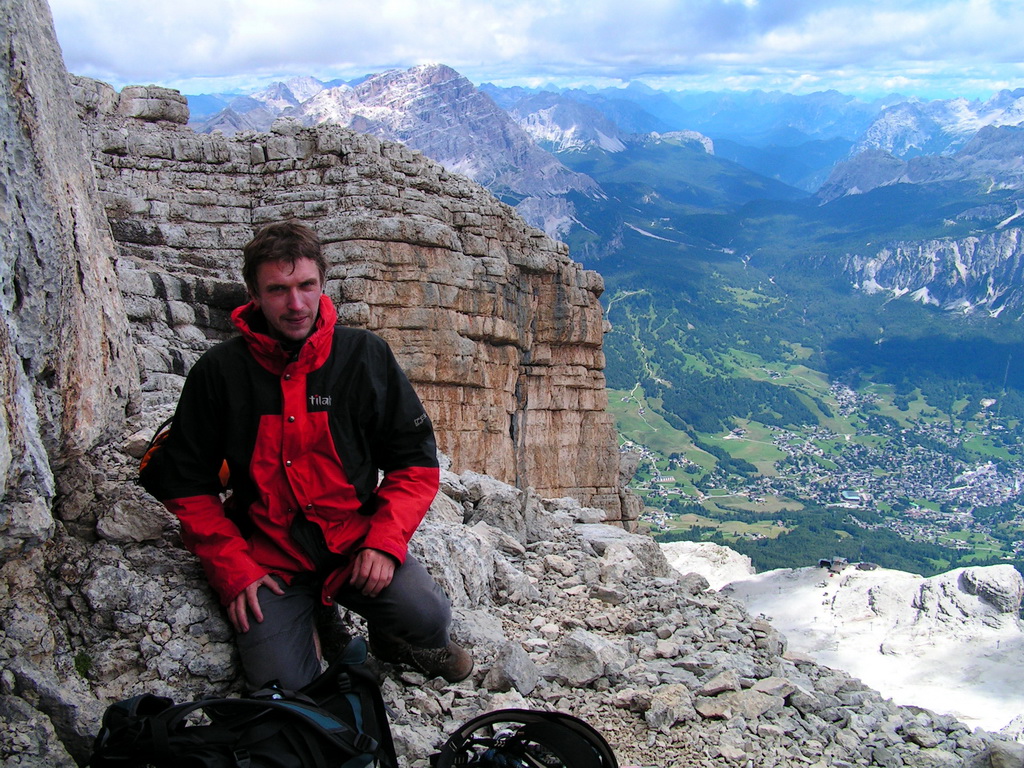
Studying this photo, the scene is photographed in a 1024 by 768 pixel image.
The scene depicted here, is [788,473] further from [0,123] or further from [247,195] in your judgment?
[0,123]

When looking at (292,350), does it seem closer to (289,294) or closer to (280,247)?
(289,294)

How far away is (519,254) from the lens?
2411 centimetres

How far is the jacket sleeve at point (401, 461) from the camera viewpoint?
6000 millimetres

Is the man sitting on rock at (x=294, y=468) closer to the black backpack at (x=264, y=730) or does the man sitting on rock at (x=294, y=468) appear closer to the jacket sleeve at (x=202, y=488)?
the jacket sleeve at (x=202, y=488)

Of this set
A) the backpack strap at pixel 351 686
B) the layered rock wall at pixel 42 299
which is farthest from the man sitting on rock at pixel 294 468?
the layered rock wall at pixel 42 299

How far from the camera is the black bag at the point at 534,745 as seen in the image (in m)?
5.25

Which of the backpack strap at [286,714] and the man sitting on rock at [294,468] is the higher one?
the man sitting on rock at [294,468]

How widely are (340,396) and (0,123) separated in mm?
2656

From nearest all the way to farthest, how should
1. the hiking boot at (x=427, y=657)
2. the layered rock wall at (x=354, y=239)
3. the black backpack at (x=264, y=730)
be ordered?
the black backpack at (x=264, y=730), the hiking boot at (x=427, y=657), the layered rock wall at (x=354, y=239)

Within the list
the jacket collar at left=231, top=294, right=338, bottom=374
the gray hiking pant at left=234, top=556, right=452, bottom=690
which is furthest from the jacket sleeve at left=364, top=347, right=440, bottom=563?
the jacket collar at left=231, top=294, right=338, bottom=374

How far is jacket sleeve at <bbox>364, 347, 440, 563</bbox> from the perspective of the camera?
6.00m

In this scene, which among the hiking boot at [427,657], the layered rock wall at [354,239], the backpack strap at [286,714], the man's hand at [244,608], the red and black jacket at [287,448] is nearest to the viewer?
the backpack strap at [286,714]

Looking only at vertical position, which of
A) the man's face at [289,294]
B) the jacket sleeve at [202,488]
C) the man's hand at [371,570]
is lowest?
the man's hand at [371,570]

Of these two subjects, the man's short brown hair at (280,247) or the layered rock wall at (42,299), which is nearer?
the layered rock wall at (42,299)
